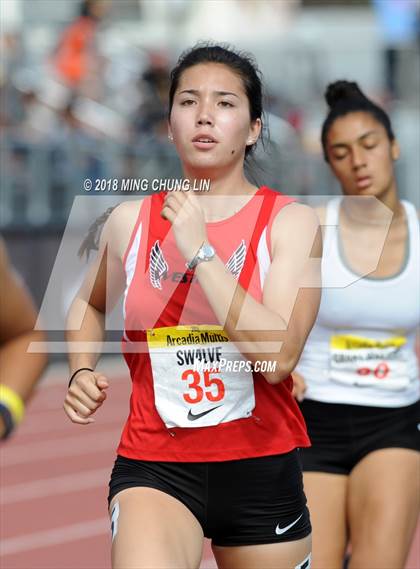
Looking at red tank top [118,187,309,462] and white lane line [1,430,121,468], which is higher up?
white lane line [1,430,121,468]

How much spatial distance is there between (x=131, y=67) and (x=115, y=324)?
13603 mm

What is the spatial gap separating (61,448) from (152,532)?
620 cm

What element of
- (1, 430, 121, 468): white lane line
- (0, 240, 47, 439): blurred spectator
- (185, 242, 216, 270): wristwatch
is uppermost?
(1, 430, 121, 468): white lane line

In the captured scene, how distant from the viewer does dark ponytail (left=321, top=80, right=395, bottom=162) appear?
427cm

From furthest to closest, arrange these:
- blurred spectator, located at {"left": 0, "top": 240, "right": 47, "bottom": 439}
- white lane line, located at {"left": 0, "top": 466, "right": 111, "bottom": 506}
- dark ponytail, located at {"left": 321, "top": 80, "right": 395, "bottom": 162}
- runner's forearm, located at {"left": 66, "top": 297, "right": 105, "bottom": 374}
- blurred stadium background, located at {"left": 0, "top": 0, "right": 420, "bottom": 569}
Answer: blurred stadium background, located at {"left": 0, "top": 0, "right": 420, "bottom": 569} → white lane line, located at {"left": 0, "top": 466, "right": 111, "bottom": 506} → dark ponytail, located at {"left": 321, "top": 80, "right": 395, "bottom": 162} → runner's forearm, located at {"left": 66, "top": 297, "right": 105, "bottom": 374} → blurred spectator, located at {"left": 0, "top": 240, "right": 47, "bottom": 439}

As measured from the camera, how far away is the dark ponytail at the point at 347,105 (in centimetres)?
427

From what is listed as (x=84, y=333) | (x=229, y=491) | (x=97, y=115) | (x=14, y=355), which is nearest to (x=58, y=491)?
(x=84, y=333)

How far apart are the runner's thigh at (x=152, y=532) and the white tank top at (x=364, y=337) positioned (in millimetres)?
1166

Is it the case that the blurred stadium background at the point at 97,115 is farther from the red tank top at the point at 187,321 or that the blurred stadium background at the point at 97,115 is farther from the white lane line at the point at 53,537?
the red tank top at the point at 187,321

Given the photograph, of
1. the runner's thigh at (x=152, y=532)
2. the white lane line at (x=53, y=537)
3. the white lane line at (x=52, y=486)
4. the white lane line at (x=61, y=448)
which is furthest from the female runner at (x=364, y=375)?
the white lane line at (x=61, y=448)

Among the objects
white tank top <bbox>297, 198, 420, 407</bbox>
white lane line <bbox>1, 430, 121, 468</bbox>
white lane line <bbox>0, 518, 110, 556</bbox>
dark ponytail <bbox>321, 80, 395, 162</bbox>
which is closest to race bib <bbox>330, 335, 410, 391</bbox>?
white tank top <bbox>297, 198, 420, 407</bbox>

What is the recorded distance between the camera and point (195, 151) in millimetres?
2971

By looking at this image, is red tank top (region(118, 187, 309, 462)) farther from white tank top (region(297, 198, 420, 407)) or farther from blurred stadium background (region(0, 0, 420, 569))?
blurred stadium background (region(0, 0, 420, 569))

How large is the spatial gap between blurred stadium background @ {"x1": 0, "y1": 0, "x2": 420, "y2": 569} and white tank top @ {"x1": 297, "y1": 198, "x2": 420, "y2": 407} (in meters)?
0.94
